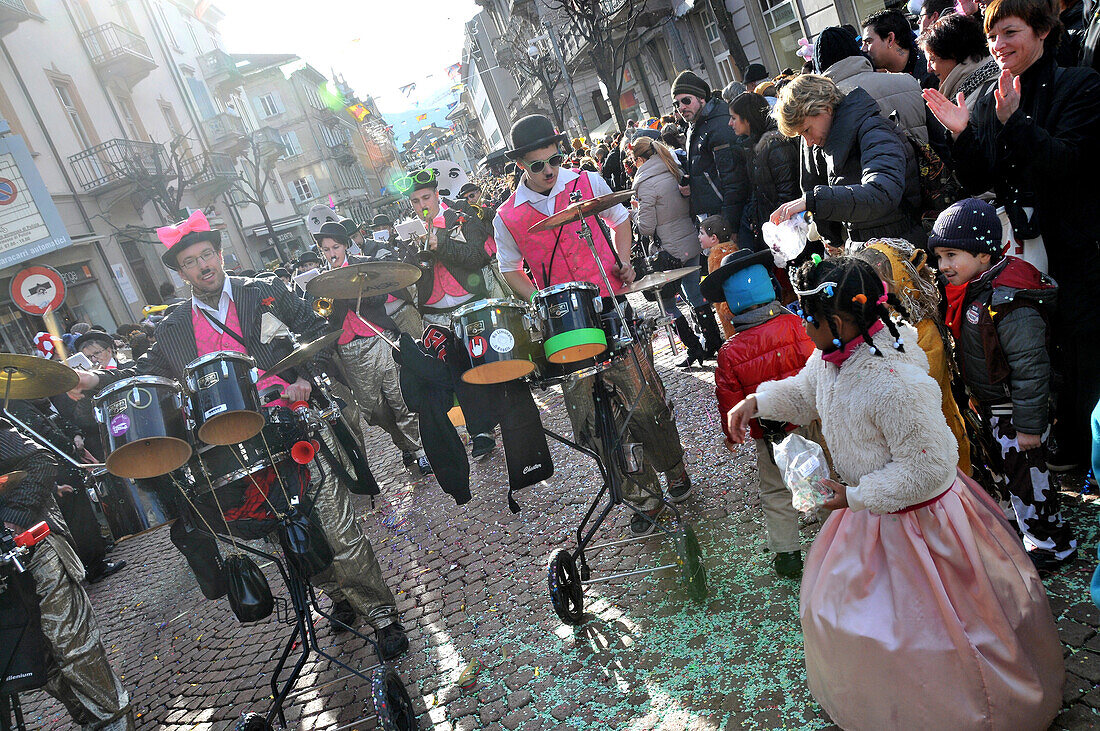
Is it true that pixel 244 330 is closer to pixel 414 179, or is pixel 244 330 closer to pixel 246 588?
pixel 246 588

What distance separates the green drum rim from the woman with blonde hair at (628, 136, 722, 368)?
10.6ft

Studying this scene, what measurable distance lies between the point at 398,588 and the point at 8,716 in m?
2.25

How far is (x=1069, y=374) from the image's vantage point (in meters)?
3.36

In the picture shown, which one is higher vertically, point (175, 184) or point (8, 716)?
point (175, 184)

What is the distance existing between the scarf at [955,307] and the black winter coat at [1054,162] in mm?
451

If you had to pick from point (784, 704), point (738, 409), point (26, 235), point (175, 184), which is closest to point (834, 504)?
point (738, 409)

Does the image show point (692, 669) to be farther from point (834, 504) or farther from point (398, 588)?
point (398, 588)

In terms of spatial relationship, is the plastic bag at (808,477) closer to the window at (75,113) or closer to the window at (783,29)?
the window at (783,29)

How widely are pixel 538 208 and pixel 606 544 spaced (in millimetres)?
2055

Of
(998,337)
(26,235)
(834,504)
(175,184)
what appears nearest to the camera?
(834,504)

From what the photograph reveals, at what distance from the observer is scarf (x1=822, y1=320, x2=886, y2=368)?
7.75 ft

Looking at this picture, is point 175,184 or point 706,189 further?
point 175,184

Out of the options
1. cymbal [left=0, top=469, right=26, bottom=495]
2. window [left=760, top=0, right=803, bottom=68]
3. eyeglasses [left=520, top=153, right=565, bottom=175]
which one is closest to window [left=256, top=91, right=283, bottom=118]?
window [left=760, top=0, right=803, bottom=68]

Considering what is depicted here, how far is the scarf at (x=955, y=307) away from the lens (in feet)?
10.5
